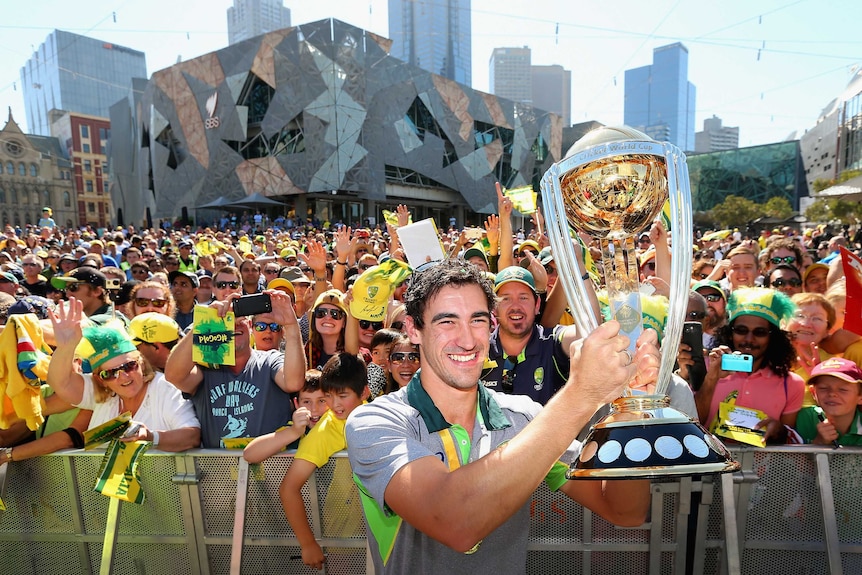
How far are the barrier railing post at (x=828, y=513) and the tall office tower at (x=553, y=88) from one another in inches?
3761

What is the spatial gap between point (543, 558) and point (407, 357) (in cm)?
137

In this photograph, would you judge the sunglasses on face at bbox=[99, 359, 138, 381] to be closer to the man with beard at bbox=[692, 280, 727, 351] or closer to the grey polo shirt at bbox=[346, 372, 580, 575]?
the grey polo shirt at bbox=[346, 372, 580, 575]

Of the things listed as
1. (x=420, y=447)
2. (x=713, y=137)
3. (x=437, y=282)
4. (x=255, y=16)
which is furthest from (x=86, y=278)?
(x=713, y=137)

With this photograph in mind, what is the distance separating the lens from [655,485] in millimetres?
2627

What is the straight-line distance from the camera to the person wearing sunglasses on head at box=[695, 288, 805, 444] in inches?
117

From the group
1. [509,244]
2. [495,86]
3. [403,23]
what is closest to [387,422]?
[509,244]

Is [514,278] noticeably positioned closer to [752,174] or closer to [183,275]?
[183,275]

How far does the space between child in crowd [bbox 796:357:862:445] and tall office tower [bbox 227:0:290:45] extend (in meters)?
63.6

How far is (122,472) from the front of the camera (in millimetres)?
2764

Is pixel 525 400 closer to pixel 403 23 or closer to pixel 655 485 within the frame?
pixel 655 485

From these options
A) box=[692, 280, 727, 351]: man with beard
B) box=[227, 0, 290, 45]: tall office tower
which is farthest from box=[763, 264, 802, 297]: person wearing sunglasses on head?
box=[227, 0, 290, 45]: tall office tower

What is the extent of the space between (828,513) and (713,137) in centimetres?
13963

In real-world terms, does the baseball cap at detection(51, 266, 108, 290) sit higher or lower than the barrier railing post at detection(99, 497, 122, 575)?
higher

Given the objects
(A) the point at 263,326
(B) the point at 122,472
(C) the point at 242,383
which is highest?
(A) the point at 263,326
